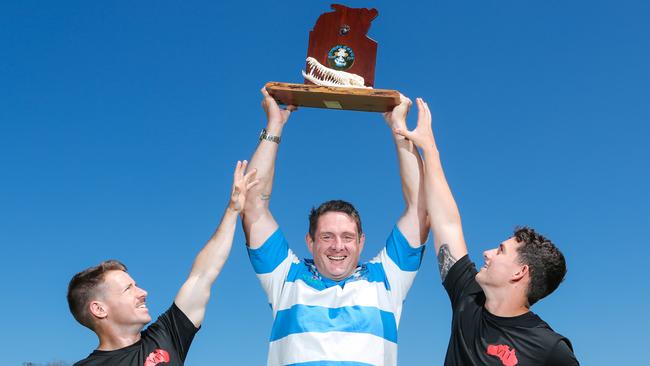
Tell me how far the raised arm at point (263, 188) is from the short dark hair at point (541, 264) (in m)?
2.62

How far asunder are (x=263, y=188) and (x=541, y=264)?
2.97 meters

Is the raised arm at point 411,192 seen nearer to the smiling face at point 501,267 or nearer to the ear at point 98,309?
the smiling face at point 501,267

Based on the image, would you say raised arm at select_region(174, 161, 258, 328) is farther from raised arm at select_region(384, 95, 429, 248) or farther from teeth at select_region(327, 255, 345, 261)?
raised arm at select_region(384, 95, 429, 248)

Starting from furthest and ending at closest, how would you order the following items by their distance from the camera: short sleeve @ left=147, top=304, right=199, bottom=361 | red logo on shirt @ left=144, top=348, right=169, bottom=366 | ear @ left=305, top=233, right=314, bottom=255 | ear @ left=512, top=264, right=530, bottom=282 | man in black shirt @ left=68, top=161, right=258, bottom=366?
ear @ left=305, top=233, right=314, bottom=255
short sleeve @ left=147, top=304, right=199, bottom=361
man in black shirt @ left=68, top=161, right=258, bottom=366
red logo on shirt @ left=144, top=348, right=169, bottom=366
ear @ left=512, top=264, right=530, bottom=282

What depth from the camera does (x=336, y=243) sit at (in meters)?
7.20

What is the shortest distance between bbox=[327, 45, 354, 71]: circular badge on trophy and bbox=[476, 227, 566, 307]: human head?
10.3ft

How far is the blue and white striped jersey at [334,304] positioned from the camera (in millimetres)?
6848

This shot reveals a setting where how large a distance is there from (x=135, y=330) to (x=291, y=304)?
1490 mm

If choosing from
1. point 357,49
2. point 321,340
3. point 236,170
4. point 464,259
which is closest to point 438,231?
point 464,259

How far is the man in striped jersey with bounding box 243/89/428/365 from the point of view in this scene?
689cm

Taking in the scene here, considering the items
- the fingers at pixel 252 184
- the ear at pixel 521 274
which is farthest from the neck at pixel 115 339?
the ear at pixel 521 274

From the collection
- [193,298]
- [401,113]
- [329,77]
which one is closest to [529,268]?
[401,113]

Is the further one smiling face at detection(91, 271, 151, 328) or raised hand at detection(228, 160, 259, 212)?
raised hand at detection(228, 160, 259, 212)

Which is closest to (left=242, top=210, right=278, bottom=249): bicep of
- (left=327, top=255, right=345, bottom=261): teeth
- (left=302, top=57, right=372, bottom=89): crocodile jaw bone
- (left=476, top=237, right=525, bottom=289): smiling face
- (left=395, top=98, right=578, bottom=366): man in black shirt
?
(left=327, top=255, right=345, bottom=261): teeth
